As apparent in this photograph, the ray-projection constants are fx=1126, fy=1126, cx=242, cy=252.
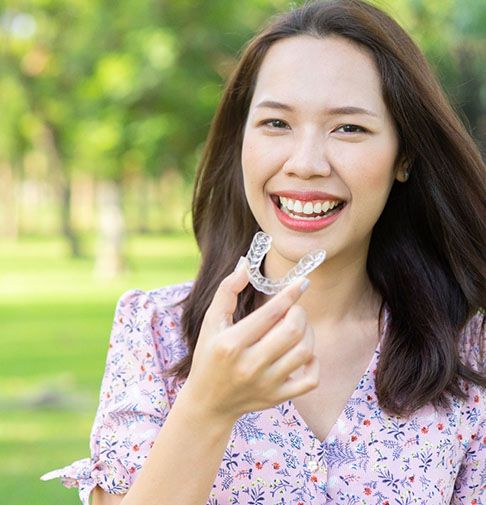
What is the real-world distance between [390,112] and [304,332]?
0.89 m

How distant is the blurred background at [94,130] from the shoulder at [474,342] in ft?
2.11

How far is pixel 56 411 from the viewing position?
10.2 meters

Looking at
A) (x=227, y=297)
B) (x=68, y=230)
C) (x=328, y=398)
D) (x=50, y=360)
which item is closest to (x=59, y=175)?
(x=68, y=230)

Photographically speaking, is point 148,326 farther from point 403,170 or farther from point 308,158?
point 403,170

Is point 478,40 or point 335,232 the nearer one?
point 335,232

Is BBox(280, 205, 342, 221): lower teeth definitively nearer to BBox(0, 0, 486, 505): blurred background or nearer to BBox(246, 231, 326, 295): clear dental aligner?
BBox(246, 231, 326, 295): clear dental aligner

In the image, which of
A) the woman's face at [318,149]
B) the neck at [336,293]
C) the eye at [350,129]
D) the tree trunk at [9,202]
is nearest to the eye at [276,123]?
the woman's face at [318,149]

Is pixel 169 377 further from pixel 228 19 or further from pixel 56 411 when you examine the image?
pixel 228 19

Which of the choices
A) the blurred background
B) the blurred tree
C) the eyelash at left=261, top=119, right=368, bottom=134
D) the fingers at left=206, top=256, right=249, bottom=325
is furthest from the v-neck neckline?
the blurred tree

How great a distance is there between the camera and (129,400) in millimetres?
2441

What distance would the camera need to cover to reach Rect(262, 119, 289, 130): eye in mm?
2416

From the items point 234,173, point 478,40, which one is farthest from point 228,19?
point 234,173

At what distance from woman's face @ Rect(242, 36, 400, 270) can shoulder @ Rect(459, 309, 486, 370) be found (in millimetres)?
437

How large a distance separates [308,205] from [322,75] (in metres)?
0.28
